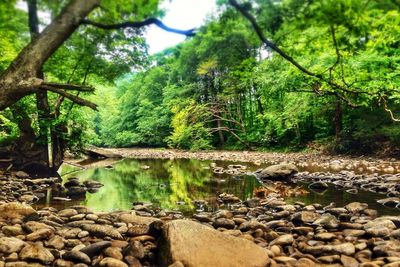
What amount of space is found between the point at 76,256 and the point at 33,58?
2763 mm

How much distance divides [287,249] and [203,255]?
165cm

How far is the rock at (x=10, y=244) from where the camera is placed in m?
5.16

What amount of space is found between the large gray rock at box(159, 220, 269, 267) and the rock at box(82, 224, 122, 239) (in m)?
1.43

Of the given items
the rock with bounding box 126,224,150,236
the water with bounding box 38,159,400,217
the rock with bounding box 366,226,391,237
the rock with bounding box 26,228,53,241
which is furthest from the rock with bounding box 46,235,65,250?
the rock with bounding box 366,226,391,237

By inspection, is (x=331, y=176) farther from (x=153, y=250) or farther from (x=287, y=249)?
(x=153, y=250)

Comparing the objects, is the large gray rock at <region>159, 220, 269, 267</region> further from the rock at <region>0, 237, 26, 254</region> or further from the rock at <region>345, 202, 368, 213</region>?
the rock at <region>345, 202, 368, 213</region>

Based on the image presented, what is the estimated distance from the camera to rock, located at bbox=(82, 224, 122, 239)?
6.25m

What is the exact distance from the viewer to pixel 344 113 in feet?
88.6

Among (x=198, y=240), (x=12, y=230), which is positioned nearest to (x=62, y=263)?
(x=12, y=230)

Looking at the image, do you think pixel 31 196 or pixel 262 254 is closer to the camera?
pixel 262 254

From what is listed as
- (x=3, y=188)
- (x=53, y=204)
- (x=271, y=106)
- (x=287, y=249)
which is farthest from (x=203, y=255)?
(x=271, y=106)

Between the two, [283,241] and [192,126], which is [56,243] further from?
[192,126]

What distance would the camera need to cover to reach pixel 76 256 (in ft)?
16.8

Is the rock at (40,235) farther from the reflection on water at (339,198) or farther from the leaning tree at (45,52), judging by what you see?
the reflection on water at (339,198)
